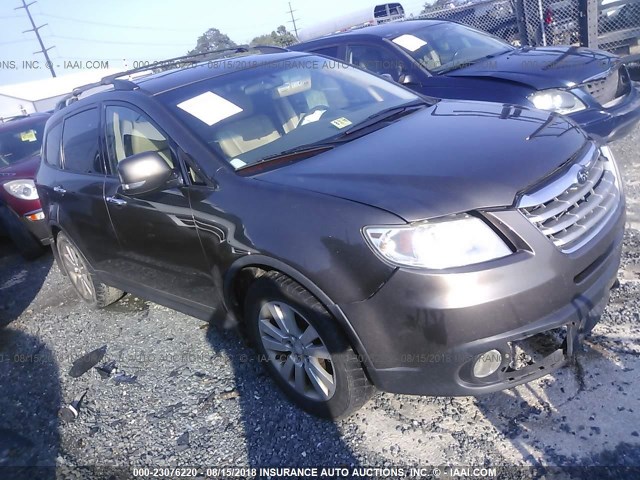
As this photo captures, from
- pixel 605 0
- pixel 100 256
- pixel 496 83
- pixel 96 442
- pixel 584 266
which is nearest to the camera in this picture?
pixel 584 266

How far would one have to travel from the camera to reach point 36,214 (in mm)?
6258

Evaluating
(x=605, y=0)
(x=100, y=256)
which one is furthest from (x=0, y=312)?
(x=605, y=0)

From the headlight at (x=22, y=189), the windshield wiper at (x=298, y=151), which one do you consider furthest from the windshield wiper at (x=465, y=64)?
the headlight at (x=22, y=189)

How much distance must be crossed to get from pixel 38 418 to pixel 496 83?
4780mm

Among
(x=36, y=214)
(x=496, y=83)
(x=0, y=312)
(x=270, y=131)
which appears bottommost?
(x=0, y=312)

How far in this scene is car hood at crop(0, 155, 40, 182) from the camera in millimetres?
6422

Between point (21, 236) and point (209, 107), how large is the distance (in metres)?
4.42

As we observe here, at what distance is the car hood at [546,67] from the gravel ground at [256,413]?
167 cm

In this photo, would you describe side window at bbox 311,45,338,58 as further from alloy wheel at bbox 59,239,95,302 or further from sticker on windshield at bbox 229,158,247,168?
sticker on windshield at bbox 229,158,247,168

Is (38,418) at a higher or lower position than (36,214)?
lower

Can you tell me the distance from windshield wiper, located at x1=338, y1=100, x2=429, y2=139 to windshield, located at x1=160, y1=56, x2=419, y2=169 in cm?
4

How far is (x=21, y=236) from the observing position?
6.44 meters

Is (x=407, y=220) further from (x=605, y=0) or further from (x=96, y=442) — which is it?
A: (x=605, y=0)

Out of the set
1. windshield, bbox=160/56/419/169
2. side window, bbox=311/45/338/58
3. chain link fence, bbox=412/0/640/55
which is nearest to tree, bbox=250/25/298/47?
chain link fence, bbox=412/0/640/55
